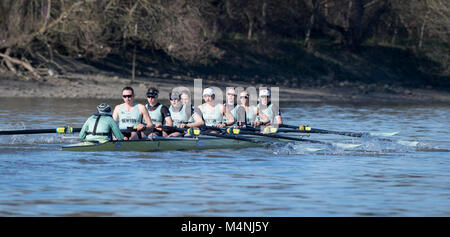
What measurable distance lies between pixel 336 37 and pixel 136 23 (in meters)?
22.9

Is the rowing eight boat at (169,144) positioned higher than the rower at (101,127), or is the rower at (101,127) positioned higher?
the rower at (101,127)

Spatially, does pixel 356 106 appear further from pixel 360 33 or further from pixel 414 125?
pixel 360 33

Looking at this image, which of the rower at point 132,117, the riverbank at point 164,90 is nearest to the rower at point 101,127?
the rower at point 132,117

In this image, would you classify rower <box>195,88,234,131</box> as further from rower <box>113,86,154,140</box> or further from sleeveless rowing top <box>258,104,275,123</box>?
rower <box>113,86,154,140</box>

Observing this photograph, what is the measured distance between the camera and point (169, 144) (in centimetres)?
1623

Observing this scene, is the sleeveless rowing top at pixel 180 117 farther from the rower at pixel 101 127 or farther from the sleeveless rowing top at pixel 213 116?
the rower at pixel 101 127

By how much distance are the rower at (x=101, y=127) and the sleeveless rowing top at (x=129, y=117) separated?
1.00 meters

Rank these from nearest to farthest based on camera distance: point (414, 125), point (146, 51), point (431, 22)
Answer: point (414, 125)
point (146, 51)
point (431, 22)

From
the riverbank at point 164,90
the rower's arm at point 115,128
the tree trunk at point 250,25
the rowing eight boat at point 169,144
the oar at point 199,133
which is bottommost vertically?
the rowing eight boat at point 169,144

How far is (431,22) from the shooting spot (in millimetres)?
44031

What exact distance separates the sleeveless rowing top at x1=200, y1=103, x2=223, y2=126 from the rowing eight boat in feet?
3.18

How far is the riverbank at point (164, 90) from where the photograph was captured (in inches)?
1256
